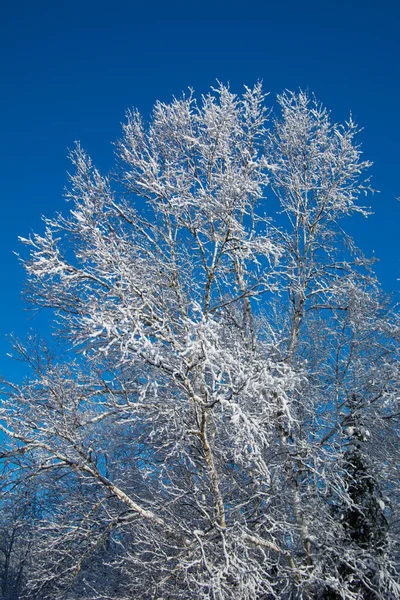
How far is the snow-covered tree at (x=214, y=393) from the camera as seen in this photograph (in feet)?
19.6

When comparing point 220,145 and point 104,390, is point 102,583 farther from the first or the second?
point 220,145

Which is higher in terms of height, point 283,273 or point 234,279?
point 234,279

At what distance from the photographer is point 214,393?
5.55 m

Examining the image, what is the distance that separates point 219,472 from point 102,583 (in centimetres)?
356

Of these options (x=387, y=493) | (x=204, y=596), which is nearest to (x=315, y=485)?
(x=387, y=493)

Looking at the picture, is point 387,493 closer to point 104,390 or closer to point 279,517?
point 279,517

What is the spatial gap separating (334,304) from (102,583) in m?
6.55

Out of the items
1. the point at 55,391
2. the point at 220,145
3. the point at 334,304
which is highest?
the point at 220,145

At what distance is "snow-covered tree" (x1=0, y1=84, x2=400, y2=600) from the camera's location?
19.6 ft

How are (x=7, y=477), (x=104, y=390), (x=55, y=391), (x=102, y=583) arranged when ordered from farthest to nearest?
(x=102, y=583)
(x=104, y=390)
(x=55, y=391)
(x=7, y=477)

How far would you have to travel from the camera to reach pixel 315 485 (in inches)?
300

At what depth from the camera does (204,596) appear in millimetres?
5344

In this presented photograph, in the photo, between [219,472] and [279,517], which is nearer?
[279,517]

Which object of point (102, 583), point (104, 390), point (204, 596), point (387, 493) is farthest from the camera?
point (102, 583)
